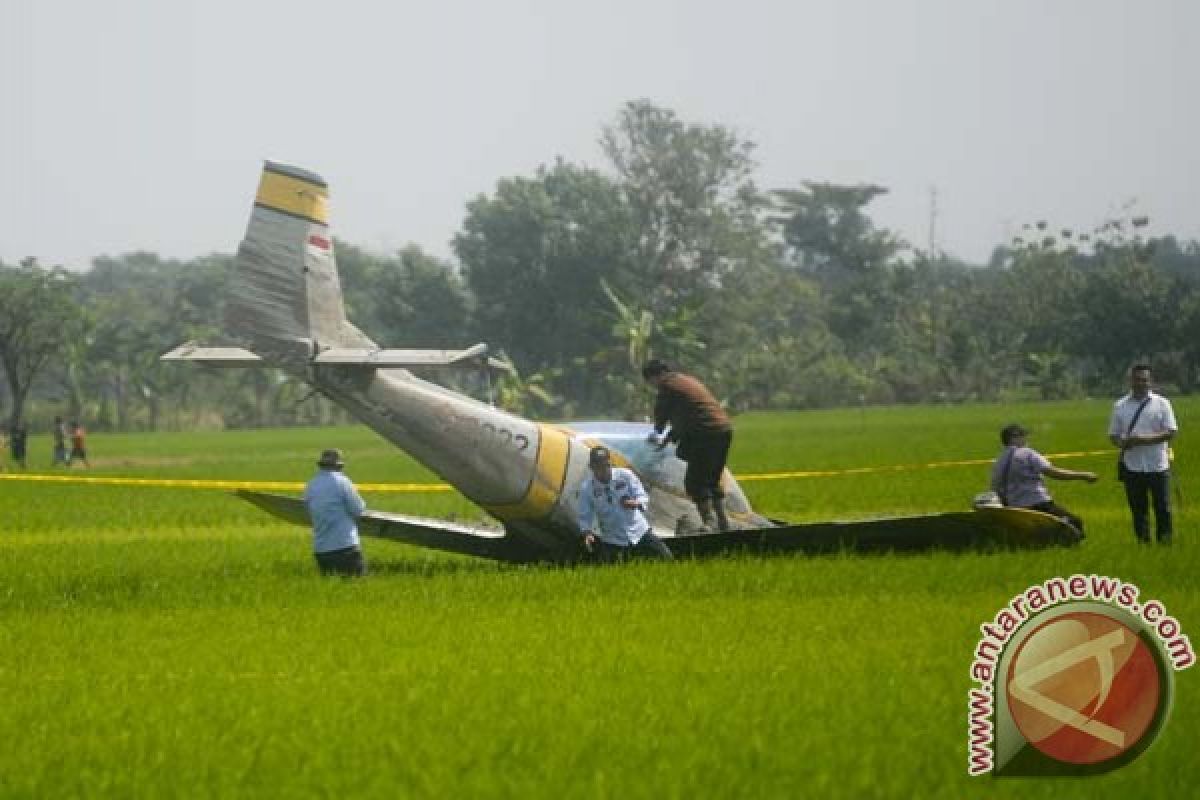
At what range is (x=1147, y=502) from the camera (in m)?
21.8

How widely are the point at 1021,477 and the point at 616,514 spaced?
3.75 meters

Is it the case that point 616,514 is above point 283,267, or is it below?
below

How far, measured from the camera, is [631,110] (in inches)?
5728

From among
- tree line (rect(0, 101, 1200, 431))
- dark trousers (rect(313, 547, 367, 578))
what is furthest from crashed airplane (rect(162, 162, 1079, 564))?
tree line (rect(0, 101, 1200, 431))

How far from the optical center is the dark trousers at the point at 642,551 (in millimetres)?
21547

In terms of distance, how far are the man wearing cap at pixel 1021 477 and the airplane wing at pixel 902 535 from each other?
0.34m

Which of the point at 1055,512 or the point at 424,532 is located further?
the point at 424,532

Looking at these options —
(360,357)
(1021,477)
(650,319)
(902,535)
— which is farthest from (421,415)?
(650,319)

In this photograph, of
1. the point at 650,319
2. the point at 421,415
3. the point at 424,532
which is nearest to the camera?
the point at 421,415

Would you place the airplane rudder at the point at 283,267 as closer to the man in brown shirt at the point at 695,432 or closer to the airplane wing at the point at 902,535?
the man in brown shirt at the point at 695,432

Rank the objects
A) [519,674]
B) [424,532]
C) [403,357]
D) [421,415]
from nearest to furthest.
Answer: [519,674] → [403,357] → [421,415] → [424,532]

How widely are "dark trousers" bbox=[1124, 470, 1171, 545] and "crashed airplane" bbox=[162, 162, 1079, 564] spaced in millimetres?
955

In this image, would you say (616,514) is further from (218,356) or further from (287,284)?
(218,356)

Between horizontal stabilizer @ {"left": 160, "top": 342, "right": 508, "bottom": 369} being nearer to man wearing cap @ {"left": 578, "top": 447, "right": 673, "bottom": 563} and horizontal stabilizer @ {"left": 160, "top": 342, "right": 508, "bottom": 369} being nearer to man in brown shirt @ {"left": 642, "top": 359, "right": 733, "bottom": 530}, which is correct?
man wearing cap @ {"left": 578, "top": 447, "right": 673, "bottom": 563}
